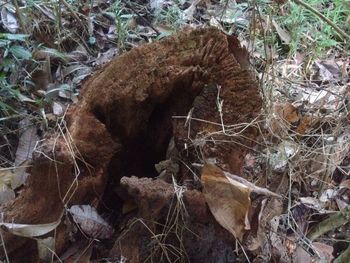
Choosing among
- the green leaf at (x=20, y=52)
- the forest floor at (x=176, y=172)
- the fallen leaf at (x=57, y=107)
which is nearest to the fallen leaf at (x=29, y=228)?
the forest floor at (x=176, y=172)

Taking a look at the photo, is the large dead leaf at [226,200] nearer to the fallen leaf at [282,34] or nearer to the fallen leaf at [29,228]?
the fallen leaf at [29,228]

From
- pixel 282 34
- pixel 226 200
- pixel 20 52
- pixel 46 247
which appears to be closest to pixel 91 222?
pixel 46 247

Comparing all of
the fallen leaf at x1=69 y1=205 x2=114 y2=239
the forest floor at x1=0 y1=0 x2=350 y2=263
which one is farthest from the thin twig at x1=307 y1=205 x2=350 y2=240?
the fallen leaf at x1=69 y1=205 x2=114 y2=239

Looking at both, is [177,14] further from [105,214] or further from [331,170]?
[105,214]

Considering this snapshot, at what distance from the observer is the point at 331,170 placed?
7.02 ft

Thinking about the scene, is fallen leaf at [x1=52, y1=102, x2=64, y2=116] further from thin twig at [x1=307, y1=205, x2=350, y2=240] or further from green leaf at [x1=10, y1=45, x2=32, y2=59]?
thin twig at [x1=307, y1=205, x2=350, y2=240]

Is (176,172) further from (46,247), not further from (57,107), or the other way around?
(57,107)

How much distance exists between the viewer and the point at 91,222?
1590 millimetres

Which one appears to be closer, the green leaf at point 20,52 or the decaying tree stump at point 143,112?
the decaying tree stump at point 143,112

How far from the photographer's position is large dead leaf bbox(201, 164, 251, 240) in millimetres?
1418

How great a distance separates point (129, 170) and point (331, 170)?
832mm

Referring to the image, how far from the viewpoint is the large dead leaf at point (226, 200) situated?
1418mm

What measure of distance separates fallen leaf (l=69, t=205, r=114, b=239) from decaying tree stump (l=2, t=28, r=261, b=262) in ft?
0.09

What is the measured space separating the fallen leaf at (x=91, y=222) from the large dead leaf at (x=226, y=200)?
0.34m
